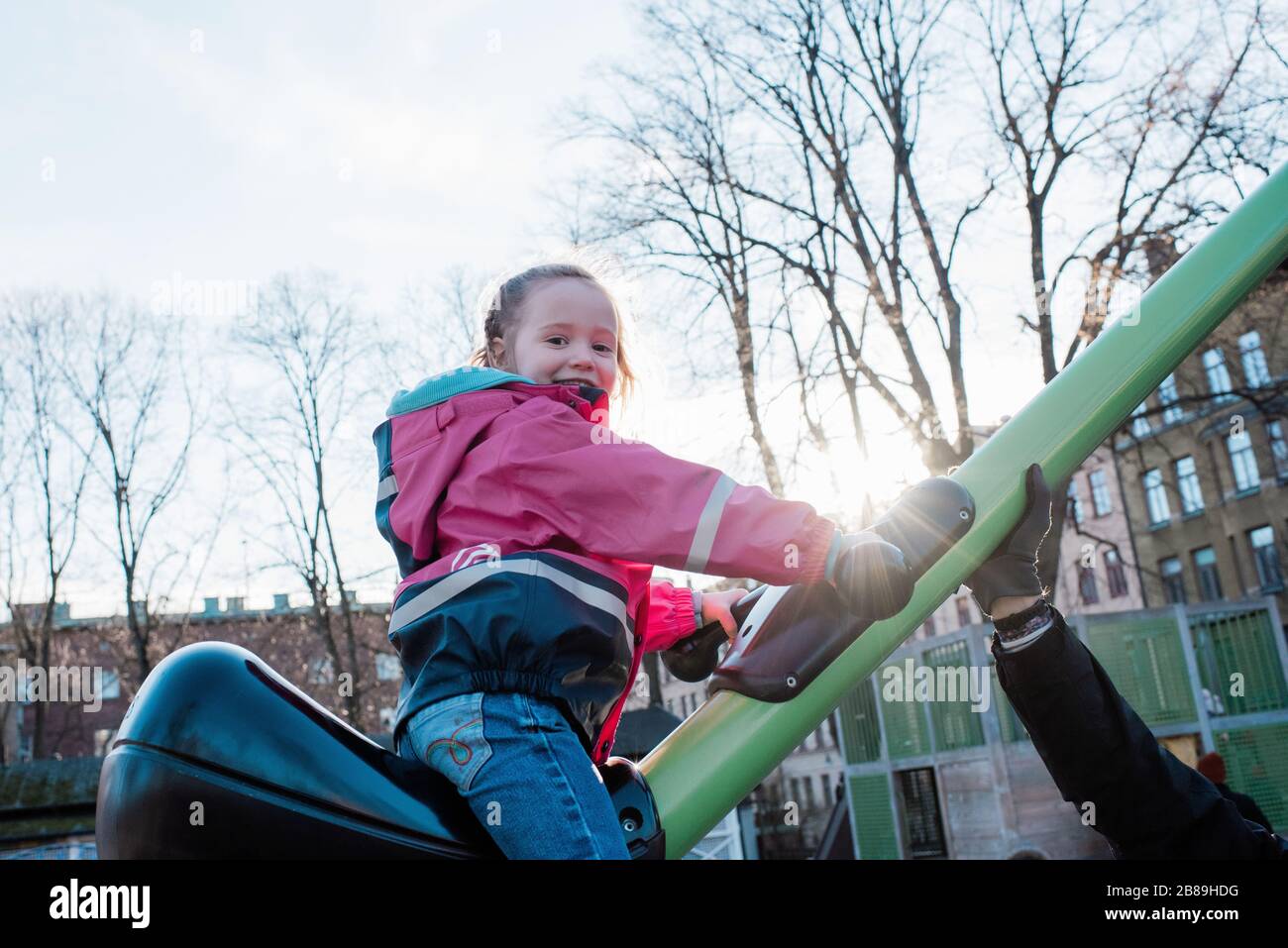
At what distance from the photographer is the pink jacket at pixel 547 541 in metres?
1.32

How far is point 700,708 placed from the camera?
1.48m

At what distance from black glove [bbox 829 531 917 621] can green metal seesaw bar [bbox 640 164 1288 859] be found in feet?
0.50

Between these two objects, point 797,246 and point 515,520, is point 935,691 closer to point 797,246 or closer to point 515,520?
point 797,246

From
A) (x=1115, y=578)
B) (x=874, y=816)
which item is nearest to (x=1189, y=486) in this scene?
(x=1115, y=578)

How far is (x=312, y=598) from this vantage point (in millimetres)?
21375

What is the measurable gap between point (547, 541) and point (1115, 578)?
37.9 meters

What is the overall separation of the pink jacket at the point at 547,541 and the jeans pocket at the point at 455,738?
0.6 inches

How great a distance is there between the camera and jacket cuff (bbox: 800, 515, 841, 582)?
1312 mm

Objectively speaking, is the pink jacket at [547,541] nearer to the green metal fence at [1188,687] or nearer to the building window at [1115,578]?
the green metal fence at [1188,687]

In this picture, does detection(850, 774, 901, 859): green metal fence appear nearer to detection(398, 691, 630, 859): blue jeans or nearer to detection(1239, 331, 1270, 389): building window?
detection(398, 691, 630, 859): blue jeans

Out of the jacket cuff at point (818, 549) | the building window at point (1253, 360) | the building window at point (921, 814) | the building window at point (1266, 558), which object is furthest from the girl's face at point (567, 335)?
the building window at point (1266, 558)

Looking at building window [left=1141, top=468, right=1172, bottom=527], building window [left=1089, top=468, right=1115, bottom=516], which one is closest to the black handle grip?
building window [left=1141, top=468, right=1172, bottom=527]
